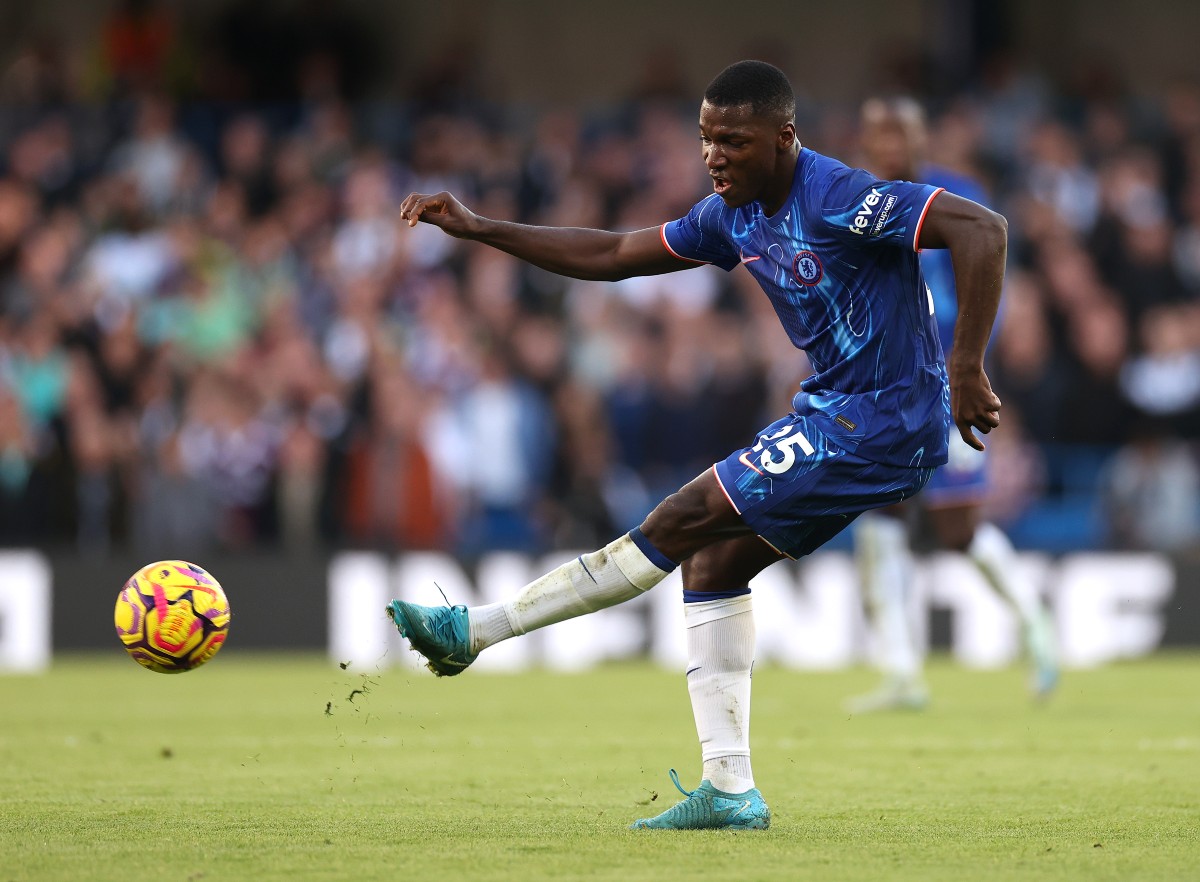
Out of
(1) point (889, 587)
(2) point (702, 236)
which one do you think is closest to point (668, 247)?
(2) point (702, 236)

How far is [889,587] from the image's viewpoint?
9992 mm

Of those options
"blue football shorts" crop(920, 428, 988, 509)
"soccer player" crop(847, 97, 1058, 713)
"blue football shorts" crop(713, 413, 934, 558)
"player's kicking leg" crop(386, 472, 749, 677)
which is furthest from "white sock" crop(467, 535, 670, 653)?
"blue football shorts" crop(920, 428, 988, 509)

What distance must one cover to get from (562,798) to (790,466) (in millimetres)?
1647

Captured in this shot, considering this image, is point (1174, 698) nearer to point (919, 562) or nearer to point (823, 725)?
point (823, 725)

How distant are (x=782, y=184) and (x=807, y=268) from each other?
28 centimetres

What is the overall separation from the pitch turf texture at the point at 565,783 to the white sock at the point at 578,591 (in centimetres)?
66

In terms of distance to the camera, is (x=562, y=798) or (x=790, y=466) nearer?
(x=790, y=466)

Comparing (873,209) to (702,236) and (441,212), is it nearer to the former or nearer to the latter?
(702,236)

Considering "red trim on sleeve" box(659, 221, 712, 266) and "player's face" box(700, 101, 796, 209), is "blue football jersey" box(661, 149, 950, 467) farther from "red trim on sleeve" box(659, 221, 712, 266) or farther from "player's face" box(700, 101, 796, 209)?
"red trim on sleeve" box(659, 221, 712, 266)

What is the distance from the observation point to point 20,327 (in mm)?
15859

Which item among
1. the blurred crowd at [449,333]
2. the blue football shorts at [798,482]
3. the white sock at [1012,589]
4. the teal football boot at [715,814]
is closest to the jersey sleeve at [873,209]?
the blue football shorts at [798,482]

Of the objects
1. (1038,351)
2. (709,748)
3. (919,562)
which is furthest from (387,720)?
(1038,351)

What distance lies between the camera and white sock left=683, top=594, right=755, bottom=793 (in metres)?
5.91

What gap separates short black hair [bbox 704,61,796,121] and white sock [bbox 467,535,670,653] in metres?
1.39
